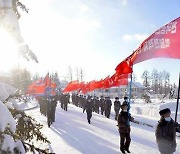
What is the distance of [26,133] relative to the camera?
365cm

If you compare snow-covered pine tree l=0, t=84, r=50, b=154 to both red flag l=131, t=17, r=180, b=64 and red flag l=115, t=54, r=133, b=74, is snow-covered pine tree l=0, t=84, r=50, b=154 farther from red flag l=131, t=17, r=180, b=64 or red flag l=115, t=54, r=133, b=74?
red flag l=115, t=54, r=133, b=74

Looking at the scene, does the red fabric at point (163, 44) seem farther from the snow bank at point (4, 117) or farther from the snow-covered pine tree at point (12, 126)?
the snow bank at point (4, 117)

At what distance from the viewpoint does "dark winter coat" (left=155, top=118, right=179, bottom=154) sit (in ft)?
25.8

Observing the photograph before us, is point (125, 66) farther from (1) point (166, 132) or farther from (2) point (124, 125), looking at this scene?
(1) point (166, 132)

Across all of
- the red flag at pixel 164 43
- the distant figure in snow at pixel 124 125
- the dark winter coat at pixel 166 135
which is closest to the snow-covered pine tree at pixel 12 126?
the dark winter coat at pixel 166 135

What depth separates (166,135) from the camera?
7.87m

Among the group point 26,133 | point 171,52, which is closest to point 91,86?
point 171,52

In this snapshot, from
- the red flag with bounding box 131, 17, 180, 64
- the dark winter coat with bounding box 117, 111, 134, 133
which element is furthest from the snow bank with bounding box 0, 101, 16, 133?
the red flag with bounding box 131, 17, 180, 64

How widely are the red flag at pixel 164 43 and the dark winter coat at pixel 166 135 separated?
3.42m

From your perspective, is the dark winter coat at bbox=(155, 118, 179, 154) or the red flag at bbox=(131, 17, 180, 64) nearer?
the dark winter coat at bbox=(155, 118, 179, 154)

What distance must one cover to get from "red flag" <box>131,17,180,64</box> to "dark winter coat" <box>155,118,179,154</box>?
342 centimetres

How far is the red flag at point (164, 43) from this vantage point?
10.9 metres

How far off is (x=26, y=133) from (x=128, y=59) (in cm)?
1019

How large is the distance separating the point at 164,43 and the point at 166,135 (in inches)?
167
